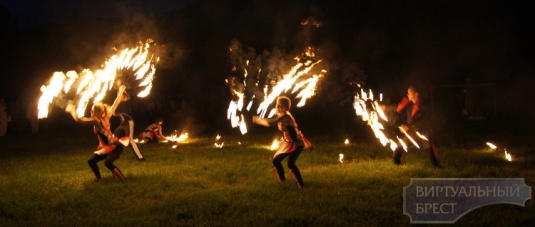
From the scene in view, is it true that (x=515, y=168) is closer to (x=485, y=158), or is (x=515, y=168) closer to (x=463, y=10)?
(x=485, y=158)

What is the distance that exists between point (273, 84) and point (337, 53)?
717cm

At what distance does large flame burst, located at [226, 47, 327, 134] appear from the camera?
1206 cm

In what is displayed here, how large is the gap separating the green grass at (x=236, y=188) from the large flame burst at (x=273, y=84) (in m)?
1.40

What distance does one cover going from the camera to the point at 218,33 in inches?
1131

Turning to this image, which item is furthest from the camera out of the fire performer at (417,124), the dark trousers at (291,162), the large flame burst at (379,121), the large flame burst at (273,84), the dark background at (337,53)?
the dark background at (337,53)

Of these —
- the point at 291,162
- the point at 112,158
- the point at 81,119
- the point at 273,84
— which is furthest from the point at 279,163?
the point at 273,84

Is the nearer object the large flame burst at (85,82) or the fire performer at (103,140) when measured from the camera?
the fire performer at (103,140)

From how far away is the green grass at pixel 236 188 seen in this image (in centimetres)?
793

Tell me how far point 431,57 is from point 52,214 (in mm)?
22630

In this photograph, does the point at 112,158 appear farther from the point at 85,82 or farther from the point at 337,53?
the point at 337,53

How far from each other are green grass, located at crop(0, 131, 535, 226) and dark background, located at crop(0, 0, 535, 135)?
8933mm

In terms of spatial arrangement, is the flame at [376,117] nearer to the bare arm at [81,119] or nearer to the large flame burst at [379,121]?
the large flame burst at [379,121]

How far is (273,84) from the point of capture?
1800 cm

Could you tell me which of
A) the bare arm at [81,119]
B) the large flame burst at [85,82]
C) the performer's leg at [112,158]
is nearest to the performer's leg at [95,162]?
the performer's leg at [112,158]
